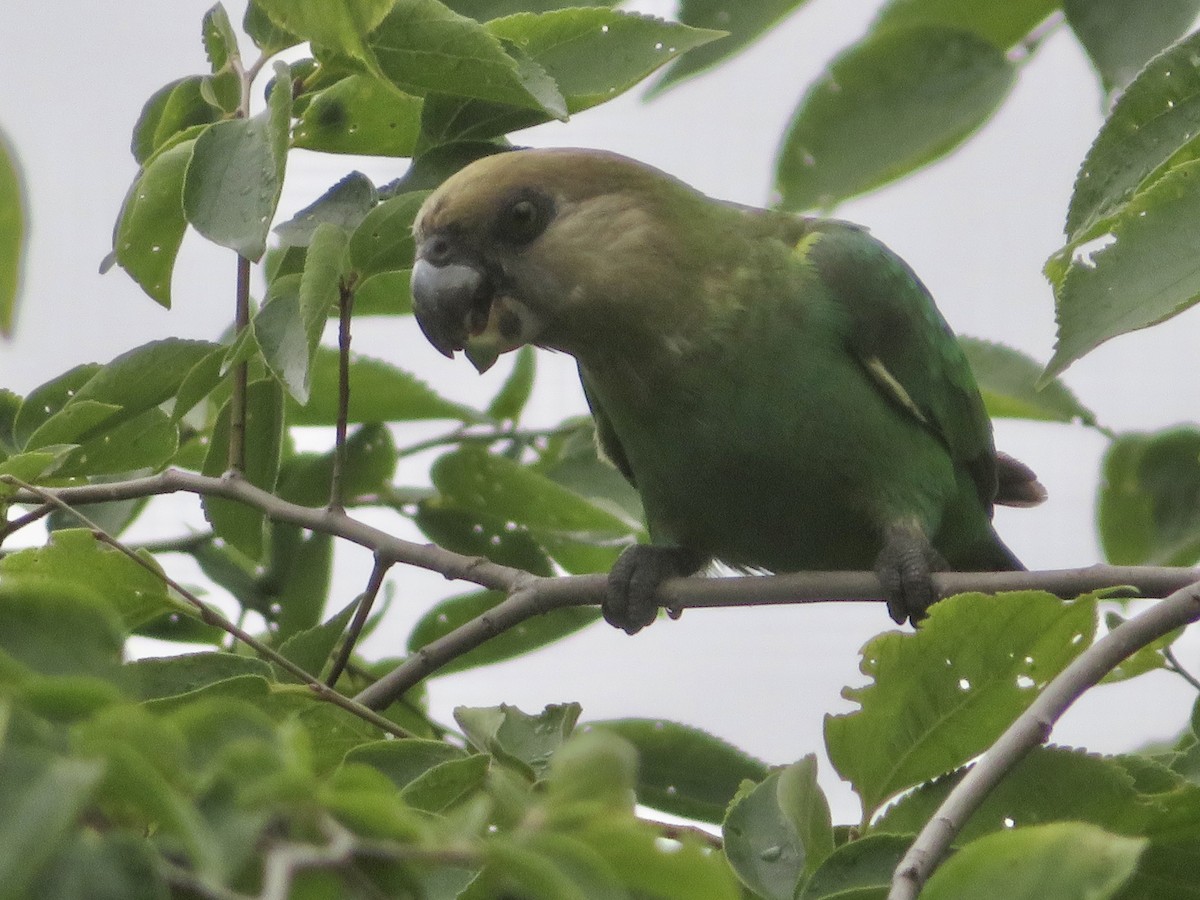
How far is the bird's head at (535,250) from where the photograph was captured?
7.98ft

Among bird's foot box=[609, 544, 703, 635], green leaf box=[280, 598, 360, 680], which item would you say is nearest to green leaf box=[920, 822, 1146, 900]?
green leaf box=[280, 598, 360, 680]

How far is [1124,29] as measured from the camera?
198 cm

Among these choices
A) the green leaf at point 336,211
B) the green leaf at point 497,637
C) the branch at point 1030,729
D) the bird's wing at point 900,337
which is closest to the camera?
the branch at point 1030,729

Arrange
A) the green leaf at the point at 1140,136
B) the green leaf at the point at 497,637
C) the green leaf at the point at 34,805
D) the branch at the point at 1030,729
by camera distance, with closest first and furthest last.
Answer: the green leaf at the point at 34,805, the branch at the point at 1030,729, the green leaf at the point at 1140,136, the green leaf at the point at 497,637

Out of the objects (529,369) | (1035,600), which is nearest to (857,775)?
(1035,600)

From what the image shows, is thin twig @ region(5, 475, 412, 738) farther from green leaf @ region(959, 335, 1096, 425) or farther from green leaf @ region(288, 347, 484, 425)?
green leaf @ region(959, 335, 1096, 425)

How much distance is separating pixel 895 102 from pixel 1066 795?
3.68ft

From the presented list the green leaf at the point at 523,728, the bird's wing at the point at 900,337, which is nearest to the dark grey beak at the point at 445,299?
the bird's wing at the point at 900,337

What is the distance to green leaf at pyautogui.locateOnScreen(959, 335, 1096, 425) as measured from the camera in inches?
102

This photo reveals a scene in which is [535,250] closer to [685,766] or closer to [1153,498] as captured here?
[685,766]

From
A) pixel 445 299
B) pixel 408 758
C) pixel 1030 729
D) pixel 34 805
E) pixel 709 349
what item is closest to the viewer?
pixel 34 805

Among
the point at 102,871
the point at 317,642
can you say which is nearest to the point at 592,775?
the point at 102,871

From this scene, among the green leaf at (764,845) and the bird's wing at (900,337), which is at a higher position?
the bird's wing at (900,337)

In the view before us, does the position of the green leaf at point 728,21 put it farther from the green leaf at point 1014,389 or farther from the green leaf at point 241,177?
the green leaf at point 1014,389
